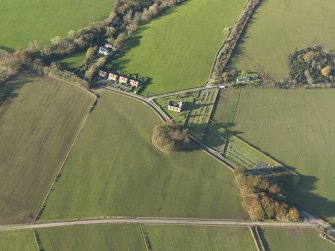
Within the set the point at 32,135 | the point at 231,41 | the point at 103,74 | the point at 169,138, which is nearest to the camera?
the point at 169,138

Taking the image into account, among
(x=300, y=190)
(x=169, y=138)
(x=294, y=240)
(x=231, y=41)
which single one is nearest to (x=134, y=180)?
(x=169, y=138)

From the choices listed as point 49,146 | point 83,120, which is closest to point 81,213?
point 49,146

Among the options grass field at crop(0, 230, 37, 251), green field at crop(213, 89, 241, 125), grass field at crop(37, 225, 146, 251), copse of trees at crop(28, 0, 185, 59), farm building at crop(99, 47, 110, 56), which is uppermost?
copse of trees at crop(28, 0, 185, 59)

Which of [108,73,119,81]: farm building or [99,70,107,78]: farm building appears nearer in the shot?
[108,73,119,81]: farm building

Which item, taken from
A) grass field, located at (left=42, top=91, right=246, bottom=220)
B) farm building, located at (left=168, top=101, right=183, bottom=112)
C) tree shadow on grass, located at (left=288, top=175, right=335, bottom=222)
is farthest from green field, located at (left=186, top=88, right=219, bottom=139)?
tree shadow on grass, located at (left=288, top=175, right=335, bottom=222)

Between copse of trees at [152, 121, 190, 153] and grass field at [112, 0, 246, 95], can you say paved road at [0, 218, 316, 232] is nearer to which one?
copse of trees at [152, 121, 190, 153]

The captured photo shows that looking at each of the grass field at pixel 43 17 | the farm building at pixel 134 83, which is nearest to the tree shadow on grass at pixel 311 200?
the farm building at pixel 134 83

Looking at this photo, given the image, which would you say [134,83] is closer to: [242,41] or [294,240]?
[242,41]
